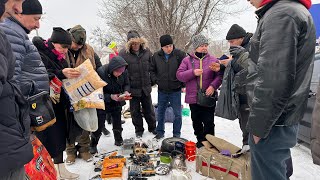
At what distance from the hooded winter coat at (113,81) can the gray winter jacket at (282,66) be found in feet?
9.33

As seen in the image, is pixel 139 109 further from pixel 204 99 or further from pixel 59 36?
pixel 59 36

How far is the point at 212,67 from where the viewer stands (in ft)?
12.5

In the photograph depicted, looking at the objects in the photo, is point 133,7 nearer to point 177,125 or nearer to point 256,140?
point 177,125

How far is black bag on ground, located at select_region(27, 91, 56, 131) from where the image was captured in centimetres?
190

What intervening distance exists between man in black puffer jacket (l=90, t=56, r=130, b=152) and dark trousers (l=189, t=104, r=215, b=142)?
4.00 feet

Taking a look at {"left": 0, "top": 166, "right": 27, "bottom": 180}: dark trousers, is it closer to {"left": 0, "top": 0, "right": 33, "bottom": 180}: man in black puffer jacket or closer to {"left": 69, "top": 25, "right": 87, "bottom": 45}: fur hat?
{"left": 0, "top": 0, "right": 33, "bottom": 180}: man in black puffer jacket

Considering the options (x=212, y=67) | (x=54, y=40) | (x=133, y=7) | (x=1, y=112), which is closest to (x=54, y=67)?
(x=54, y=40)

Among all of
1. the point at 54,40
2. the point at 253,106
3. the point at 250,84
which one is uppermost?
the point at 54,40

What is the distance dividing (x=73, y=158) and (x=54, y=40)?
1.90 meters

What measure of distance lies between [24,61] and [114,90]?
7.68ft

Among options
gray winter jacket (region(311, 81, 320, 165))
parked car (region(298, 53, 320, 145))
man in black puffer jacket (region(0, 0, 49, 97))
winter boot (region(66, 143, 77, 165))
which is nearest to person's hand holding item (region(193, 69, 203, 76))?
parked car (region(298, 53, 320, 145))

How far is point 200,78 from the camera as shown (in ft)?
13.4

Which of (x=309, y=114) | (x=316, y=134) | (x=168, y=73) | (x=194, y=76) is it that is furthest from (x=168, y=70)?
(x=316, y=134)

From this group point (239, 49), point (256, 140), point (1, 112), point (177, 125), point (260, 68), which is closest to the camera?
point (1, 112)
